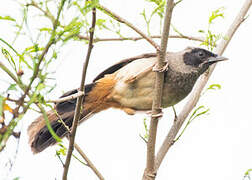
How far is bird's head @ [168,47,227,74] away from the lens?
3.95 m

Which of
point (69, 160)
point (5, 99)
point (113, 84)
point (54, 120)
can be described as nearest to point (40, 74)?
point (5, 99)

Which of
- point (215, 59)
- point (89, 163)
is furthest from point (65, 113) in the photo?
point (215, 59)

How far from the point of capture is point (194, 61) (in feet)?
13.5

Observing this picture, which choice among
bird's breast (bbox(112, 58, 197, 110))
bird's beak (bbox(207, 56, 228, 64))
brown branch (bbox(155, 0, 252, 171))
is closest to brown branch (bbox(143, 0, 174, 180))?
brown branch (bbox(155, 0, 252, 171))

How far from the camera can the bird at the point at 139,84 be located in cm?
387

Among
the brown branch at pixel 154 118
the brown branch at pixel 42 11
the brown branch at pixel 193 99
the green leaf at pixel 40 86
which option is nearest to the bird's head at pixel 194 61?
the brown branch at pixel 193 99

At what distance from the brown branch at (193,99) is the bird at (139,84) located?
21 cm

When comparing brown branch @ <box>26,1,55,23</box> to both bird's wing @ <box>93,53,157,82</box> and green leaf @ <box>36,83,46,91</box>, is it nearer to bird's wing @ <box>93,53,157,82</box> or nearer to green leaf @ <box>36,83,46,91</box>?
green leaf @ <box>36,83,46,91</box>

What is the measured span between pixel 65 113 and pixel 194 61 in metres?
1.33

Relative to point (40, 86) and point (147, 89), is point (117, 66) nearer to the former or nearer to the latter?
point (147, 89)

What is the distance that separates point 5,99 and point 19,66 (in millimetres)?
484

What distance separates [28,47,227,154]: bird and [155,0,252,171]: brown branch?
206 mm

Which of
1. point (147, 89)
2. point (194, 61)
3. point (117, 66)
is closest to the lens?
point (147, 89)

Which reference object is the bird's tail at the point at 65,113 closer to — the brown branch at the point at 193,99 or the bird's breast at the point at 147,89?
the bird's breast at the point at 147,89
